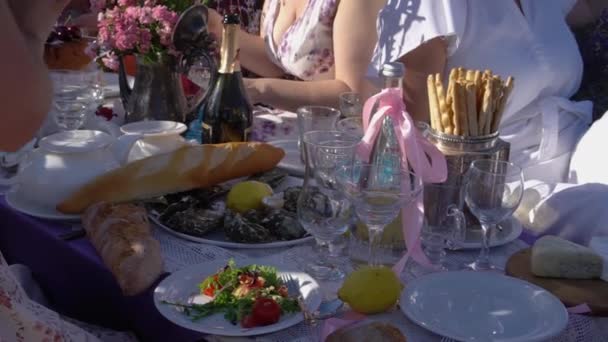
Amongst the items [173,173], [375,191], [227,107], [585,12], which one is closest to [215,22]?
[227,107]

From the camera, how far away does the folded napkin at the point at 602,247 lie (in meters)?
1.14

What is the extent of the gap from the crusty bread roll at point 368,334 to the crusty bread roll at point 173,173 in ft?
1.84

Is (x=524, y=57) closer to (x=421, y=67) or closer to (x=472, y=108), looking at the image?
(x=421, y=67)

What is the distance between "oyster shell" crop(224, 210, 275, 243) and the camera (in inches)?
49.5

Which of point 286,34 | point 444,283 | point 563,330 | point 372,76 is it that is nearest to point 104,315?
point 444,283

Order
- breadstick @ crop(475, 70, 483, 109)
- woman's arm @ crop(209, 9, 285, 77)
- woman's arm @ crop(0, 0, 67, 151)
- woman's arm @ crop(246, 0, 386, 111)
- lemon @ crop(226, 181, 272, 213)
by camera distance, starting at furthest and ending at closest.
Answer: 1. woman's arm @ crop(209, 9, 285, 77)
2. woman's arm @ crop(246, 0, 386, 111)
3. lemon @ crop(226, 181, 272, 213)
4. breadstick @ crop(475, 70, 483, 109)
5. woman's arm @ crop(0, 0, 67, 151)

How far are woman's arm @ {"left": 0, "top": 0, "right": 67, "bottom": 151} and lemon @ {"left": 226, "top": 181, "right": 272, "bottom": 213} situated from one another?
1.75ft

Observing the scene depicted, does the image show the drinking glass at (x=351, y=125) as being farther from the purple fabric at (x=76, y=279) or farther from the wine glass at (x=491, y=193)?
the purple fabric at (x=76, y=279)

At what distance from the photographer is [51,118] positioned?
5.88 feet

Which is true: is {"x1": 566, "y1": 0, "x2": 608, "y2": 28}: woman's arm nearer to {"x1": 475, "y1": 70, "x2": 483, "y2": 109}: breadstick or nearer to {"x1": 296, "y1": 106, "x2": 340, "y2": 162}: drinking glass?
{"x1": 296, "y1": 106, "x2": 340, "y2": 162}: drinking glass

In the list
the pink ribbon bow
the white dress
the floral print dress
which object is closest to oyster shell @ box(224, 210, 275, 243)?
the pink ribbon bow

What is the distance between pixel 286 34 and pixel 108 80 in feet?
1.96

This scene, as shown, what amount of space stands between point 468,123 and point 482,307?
336mm

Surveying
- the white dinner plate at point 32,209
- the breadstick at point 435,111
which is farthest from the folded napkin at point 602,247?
the white dinner plate at point 32,209
